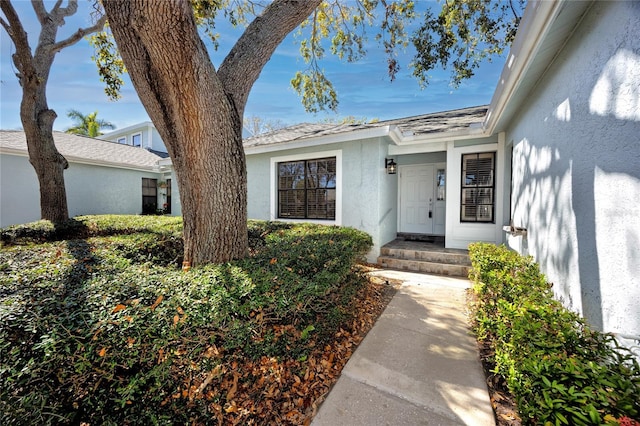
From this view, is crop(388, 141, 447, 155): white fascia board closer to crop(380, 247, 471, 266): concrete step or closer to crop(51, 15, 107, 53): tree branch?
crop(380, 247, 471, 266): concrete step

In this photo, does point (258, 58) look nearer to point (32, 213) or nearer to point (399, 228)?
point (399, 228)

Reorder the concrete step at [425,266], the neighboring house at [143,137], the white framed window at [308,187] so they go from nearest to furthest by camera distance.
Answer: the concrete step at [425,266] → the white framed window at [308,187] → the neighboring house at [143,137]

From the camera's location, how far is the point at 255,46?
11.4 ft

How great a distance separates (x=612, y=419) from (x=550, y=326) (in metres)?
0.91

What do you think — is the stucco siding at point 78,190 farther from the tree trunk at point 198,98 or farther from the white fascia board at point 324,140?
the tree trunk at point 198,98

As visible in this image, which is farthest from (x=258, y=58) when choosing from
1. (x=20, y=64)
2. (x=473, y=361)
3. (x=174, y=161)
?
(x=20, y=64)

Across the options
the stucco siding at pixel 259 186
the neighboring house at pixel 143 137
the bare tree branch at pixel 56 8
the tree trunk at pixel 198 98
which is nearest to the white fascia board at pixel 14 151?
the bare tree branch at pixel 56 8

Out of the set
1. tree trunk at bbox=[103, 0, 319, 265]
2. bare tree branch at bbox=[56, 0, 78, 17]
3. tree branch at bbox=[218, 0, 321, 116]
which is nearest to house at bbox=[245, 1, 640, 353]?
tree branch at bbox=[218, 0, 321, 116]

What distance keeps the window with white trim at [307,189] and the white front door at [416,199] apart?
9.17 ft

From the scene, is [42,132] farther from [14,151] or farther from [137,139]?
[137,139]

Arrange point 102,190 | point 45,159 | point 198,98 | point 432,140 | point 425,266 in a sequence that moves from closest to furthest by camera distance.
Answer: point 198,98
point 425,266
point 432,140
point 45,159
point 102,190

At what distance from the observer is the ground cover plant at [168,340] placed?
1573 millimetres

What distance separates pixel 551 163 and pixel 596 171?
116 cm

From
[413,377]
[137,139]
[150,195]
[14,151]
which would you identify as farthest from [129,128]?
[413,377]
